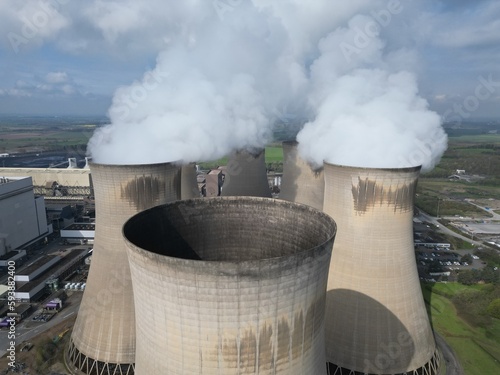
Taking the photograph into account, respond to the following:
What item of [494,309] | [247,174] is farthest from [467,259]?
[247,174]

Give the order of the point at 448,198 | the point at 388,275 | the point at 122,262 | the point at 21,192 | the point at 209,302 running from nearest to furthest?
the point at 209,302 → the point at 388,275 → the point at 122,262 → the point at 21,192 → the point at 448,198

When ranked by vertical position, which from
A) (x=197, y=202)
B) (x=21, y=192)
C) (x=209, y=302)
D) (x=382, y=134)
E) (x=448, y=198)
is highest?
(x=382, y=134)

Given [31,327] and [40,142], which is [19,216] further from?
[40,142]

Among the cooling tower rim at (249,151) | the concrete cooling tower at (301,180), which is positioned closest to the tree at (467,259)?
the concrete cooling tower at (301,180)

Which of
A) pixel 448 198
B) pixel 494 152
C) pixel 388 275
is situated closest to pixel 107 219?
pixel 388 275

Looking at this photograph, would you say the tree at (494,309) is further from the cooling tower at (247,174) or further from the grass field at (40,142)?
the grass field at (40,142)

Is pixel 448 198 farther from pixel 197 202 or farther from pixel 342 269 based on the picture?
pixel 197 202

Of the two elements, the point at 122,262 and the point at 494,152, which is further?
the point at 494,152
